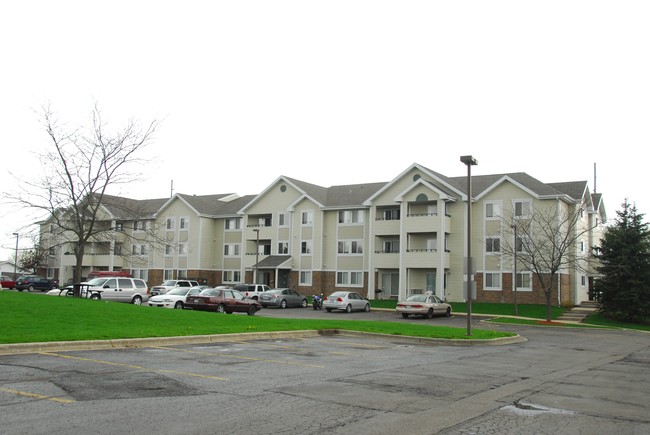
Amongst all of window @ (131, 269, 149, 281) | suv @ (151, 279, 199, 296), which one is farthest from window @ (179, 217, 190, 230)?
suv @ (151, 279, 199, 296)

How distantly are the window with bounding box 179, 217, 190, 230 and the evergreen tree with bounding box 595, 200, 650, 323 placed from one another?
39385mm

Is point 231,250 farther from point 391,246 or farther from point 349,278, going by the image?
point 391,246

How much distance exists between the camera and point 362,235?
51.3 meters

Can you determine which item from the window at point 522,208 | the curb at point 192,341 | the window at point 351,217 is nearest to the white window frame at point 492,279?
the window at point 522,208

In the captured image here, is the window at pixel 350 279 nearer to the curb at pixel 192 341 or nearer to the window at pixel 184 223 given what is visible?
the window at pixel 184 223

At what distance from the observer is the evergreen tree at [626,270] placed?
3594 centimetres

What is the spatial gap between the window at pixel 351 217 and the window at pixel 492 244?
37.7 feet

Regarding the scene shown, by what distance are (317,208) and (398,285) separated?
1052 cm

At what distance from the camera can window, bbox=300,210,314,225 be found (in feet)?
177

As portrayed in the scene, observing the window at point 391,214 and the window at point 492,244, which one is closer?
the window at point 492,244

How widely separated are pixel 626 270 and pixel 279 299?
Result: 23354mm

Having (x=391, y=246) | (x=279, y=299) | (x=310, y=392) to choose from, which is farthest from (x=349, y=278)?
(x=310, y=392)

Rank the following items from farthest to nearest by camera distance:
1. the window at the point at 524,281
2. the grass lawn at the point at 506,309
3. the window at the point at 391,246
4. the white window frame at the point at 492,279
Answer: the window at the point at 391,246 → the white window frame at the point at 492,279 → the window at the point at 524,281 → the grass lawn at the point at 506,309

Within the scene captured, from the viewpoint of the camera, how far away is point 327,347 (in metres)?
16.5
